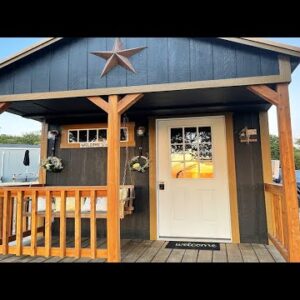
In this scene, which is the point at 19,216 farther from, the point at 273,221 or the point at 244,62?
the point at 273,221

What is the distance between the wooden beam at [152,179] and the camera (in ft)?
14.9

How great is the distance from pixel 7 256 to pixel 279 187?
3.61 metres

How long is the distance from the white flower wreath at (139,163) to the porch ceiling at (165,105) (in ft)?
2.56

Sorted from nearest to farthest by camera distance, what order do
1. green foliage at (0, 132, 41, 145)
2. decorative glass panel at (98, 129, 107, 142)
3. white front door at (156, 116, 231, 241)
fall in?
white front door at (156, 116, 231, 241), decorative glass panel at (98, 129, 107, 142), green foliage at (0, 132, 41, 145)

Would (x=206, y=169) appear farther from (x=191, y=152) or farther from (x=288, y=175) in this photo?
(x=288, y=175)

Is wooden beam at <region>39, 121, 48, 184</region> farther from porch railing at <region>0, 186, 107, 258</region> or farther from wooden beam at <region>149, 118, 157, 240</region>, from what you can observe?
wooden beam at <region>149, 118, 157, 240</region>

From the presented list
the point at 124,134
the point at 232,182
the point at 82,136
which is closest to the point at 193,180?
the point at 232,182

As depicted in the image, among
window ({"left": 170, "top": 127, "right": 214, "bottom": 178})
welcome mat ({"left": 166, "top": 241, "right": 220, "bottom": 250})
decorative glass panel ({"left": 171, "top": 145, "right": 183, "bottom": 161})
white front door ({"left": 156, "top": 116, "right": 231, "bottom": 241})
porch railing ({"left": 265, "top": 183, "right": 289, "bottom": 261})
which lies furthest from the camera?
decorative glass panel ({"left": 171, "top": 145, "right": 183, "bottom": 161})

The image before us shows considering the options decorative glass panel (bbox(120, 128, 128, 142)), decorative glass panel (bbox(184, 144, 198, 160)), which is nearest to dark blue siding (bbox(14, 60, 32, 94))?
decorative glass panel (bbox(120, 128, 128, 142))

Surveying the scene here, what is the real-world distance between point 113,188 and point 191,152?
6.00 feet

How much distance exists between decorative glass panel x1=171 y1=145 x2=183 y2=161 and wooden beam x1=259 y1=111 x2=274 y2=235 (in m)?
1.30

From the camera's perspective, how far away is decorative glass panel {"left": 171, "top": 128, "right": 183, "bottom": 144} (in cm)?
461

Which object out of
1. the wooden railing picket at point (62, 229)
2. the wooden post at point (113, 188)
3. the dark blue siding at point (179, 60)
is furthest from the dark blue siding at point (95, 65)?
the wooden railing picket at point (62, 229)
